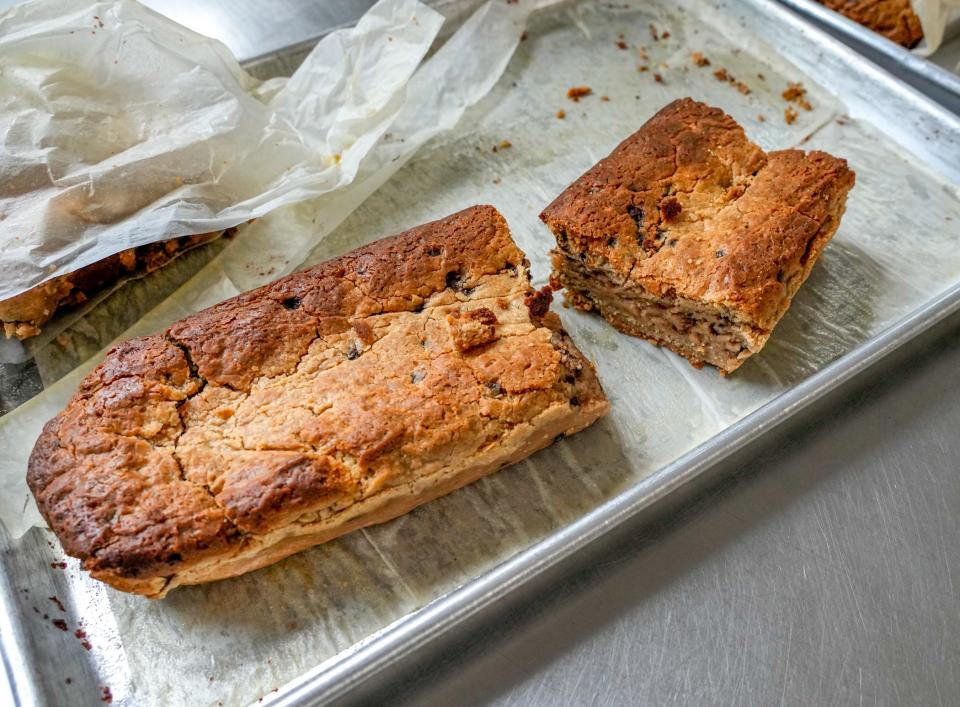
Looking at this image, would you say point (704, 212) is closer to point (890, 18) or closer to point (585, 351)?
point (585, 351)

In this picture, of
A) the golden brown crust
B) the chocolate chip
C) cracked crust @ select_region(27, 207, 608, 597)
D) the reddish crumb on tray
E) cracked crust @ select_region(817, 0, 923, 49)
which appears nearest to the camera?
cracked crust @ select_region(27, 207, 608, 597)

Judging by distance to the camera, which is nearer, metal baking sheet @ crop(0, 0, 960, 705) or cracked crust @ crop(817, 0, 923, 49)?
metal baking sheet @ crop(0, 0, 960, 705)

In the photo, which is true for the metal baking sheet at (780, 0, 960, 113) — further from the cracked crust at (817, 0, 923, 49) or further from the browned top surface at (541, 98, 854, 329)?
the browned top surface at (541, 98, 854, 329)

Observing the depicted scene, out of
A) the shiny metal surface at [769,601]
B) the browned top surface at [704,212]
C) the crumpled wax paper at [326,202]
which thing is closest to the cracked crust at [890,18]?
the browned top surface at [704,212]

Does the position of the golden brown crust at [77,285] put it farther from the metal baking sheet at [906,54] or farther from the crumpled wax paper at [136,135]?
the metal baking sheet at [906,54]

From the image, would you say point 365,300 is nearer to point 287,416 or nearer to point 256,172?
point 287,416

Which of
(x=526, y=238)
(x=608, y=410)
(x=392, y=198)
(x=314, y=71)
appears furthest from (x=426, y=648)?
(x=314, y=71)

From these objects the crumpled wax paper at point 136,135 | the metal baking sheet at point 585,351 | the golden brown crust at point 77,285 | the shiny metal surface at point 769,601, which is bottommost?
the shiny metal surface at point 769,601

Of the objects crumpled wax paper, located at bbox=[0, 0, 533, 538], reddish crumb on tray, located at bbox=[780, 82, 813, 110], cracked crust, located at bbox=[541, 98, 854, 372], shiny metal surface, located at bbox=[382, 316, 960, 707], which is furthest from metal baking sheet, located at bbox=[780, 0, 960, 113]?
shiny metal surface, located at bbox=[382, 316, 960, 707]
